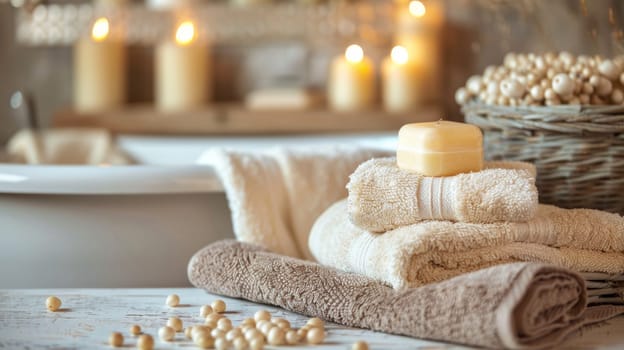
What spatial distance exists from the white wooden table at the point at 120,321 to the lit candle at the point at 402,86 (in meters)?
1.52

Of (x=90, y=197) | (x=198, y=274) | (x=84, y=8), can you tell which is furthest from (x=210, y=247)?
(x=84, y=8)

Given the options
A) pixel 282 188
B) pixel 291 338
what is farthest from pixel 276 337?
pixel 282 188

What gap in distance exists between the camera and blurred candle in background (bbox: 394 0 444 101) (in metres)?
2.50

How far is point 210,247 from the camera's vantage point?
3.45ft

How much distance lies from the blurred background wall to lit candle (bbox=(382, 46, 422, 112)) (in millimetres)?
149

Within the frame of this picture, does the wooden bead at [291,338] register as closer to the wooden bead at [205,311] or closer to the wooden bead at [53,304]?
the wooden bead at [205,311]

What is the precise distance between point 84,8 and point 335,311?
2016 millimetres

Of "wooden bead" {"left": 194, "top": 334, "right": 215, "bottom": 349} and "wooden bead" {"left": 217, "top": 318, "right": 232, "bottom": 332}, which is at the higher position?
"wooden bead" {"left": 217, "top": 318, "right": 232, "bottom": 332}

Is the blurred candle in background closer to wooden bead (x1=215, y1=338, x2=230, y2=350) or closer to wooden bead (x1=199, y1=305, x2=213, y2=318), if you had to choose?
wooden bead (x1=199, y1=305, x2=213, y2=318)

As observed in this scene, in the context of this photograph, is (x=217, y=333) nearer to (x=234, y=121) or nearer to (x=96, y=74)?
(x=234, y=121)

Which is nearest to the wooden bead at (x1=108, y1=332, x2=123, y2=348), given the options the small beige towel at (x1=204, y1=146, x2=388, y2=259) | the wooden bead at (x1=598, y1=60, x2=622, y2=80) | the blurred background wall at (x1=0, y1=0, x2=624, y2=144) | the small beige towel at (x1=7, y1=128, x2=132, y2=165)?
the small beige towel at (x1=204, y1=146, x2=388, y2=259)

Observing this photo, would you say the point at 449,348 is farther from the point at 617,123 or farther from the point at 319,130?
the point at 319,130

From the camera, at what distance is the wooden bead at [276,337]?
82 cm

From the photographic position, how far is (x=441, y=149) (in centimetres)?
91
